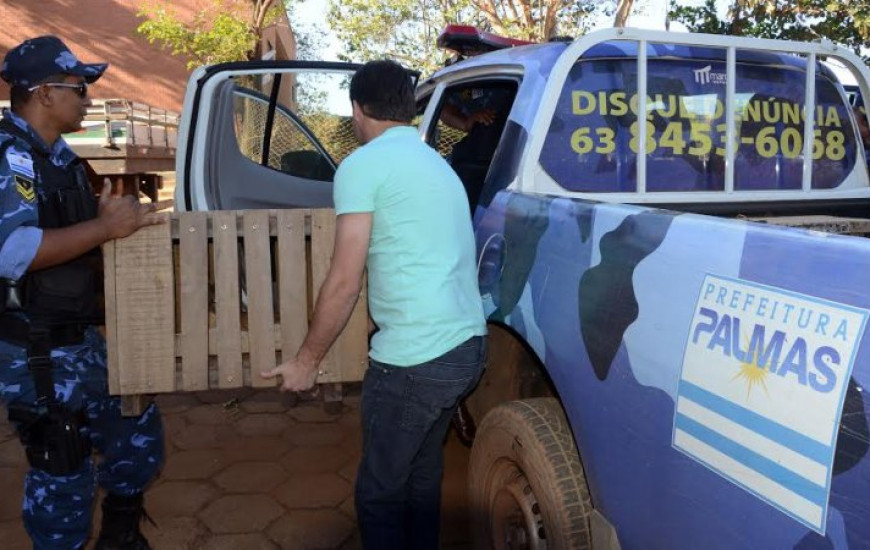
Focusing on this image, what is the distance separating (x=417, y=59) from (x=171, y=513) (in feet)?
58.0

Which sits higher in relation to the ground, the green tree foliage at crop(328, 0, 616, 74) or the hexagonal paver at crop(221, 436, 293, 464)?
the green tree foliage at crop(328, 0, 616, 74)

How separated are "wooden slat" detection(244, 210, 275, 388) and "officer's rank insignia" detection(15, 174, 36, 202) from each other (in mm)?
616

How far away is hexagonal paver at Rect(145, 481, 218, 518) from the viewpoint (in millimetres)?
3273

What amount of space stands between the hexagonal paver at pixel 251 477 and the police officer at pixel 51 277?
103cm

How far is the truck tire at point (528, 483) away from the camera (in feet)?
6.26

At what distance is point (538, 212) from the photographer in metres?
2.06

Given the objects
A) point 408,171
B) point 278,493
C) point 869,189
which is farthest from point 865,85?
point 278,493

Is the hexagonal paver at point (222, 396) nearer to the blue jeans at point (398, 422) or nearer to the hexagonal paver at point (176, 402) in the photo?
the hexagonal paver at point (176, 402)

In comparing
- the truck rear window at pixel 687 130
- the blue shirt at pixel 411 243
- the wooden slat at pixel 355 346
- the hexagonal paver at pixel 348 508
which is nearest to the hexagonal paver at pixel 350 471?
the hexagonal paver at pixel 348 508

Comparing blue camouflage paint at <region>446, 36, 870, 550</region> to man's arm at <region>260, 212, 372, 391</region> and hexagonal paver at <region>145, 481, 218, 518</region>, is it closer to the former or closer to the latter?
man's arm at <region>260, 212, 372, 391</region>

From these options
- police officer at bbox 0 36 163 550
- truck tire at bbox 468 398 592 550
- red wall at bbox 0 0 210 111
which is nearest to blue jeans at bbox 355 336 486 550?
truck tire at bbox 468 398 592 550

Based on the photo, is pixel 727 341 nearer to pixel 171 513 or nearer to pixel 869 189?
pixel 869 189

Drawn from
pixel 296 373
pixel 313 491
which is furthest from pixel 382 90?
pixel 313 491

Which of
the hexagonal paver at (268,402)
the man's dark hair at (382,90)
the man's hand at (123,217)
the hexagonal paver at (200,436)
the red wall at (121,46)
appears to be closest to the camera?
the man's dark hair at (382,90)
